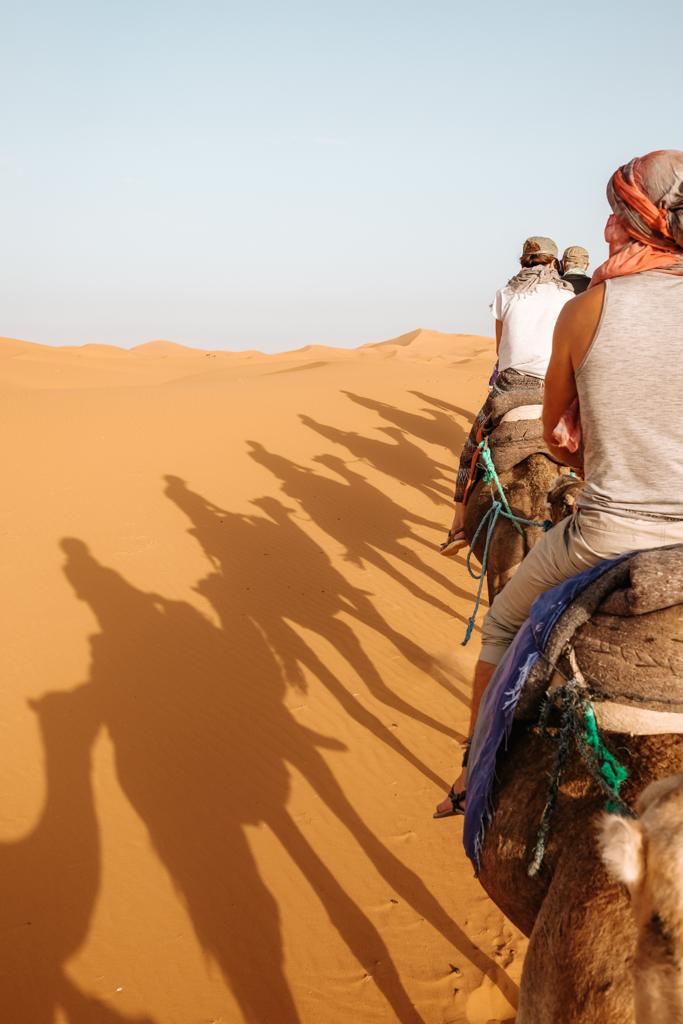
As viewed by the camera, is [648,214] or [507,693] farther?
[507,693]

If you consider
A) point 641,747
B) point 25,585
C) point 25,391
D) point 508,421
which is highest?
point 25,391

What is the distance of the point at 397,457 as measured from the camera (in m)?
14.6

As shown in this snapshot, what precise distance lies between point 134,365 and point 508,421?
26.4 m

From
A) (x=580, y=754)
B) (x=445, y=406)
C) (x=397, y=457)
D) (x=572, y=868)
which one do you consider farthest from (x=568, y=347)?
(x=445, y=406)

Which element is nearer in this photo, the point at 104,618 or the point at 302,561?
the point at 104,618

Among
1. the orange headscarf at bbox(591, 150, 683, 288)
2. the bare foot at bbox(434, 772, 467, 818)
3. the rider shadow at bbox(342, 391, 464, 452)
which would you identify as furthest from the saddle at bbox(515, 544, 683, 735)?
the rider shadow at bbox(342, 391, 464, 452)

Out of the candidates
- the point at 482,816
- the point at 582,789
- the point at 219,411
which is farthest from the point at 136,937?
the point at 219,411

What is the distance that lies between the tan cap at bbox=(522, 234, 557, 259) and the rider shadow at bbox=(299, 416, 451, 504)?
6373 mm

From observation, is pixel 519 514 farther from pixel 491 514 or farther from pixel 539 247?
pixel 539 247

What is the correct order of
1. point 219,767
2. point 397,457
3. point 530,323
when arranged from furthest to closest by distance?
point 397,457 → point 530,323 → point 219,767

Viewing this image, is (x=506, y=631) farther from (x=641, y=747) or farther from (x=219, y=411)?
(x=219, y=411)

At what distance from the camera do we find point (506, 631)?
2.96m

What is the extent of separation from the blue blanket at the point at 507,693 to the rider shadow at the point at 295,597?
313cm

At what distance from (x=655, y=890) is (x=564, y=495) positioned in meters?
3.13
